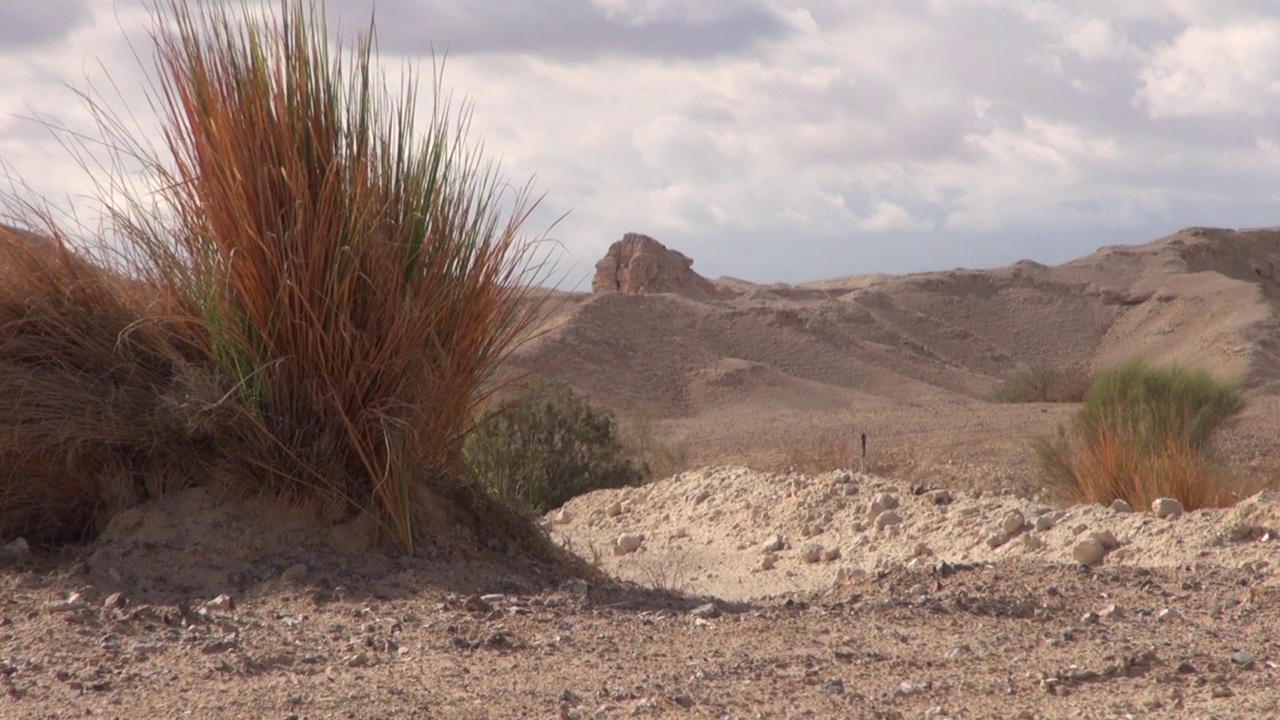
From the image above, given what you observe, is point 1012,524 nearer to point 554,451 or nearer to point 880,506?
point 880,506

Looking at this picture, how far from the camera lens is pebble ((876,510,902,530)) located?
9297mm

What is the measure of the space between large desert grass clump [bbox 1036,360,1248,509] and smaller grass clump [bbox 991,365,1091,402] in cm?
1521

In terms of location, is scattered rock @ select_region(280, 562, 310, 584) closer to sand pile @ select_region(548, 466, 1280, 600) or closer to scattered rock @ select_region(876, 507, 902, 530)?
sand pile @ select_region(548, 466, 1280, 600)

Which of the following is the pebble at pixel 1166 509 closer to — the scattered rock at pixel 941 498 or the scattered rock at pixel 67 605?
the scattered rock at pixel 941 498

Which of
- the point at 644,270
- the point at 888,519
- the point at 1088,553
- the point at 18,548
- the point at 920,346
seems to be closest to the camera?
the point at 18,548

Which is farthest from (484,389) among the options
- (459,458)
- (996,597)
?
(996,597)

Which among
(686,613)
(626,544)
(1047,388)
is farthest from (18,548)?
(1047,388)

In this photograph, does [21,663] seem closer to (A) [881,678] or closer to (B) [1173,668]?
(A) [881,678]

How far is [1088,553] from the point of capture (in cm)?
755

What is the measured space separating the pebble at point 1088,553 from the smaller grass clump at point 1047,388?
2624cm

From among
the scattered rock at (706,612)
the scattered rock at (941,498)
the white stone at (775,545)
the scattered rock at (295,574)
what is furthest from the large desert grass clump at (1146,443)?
the scattered rock at (295,574)

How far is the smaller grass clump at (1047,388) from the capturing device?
33031 mm

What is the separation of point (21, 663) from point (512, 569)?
2.38 metres

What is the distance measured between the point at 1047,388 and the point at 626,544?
26.0 m
